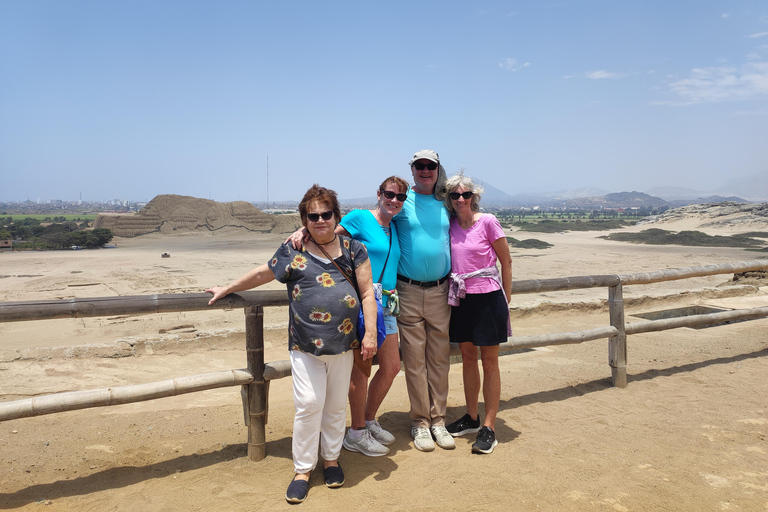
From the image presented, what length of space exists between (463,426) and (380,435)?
62 cm

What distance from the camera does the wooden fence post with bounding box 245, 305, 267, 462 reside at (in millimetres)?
3168

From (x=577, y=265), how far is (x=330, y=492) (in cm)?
1620

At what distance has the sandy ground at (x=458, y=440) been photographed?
2861 mm

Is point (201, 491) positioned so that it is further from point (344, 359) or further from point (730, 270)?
point (730, 270)

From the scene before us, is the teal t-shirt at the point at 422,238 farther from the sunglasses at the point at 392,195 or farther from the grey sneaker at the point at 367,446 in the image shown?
the grey sneaker at the point at 367,446

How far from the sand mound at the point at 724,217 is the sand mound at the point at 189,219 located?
92.2 ft

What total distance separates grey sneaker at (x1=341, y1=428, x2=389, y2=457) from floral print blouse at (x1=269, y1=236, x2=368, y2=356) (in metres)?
0.83

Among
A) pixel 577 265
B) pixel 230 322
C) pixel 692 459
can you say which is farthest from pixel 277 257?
pixel 577 265

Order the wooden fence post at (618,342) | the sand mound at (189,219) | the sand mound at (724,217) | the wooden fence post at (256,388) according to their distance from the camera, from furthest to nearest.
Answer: the sand mound at (189,219)
the sand mound at (724,217)
the wooden fence post at (618,342)
the wooden fence post at (256,388)

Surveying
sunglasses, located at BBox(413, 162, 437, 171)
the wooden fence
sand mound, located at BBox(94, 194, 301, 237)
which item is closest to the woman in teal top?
sunglasses, located at BBox(413, 162, 437, 171)

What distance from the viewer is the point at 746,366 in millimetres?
5262

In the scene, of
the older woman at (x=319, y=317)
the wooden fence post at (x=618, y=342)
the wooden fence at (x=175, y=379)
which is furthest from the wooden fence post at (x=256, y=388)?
the wooden fence post at (x=618, y=342)

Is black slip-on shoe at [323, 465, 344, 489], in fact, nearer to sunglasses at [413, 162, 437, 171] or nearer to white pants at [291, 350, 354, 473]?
white pants at [291, 350, 354, 473]

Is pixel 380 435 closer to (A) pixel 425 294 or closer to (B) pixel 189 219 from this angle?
(A) pixel 425 294
